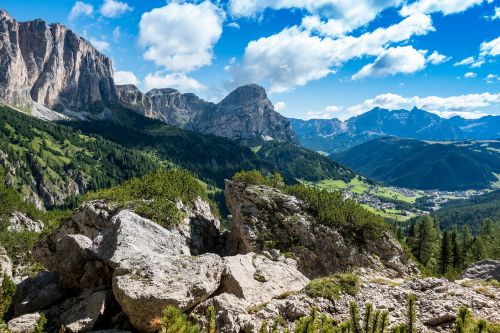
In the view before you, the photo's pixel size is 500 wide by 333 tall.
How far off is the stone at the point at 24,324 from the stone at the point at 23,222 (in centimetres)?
8269

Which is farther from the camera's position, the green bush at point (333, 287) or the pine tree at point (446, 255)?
the pine tree at point (446, 255)

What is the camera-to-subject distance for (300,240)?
46.4 m

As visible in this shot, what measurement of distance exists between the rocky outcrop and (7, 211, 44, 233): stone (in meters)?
76.0

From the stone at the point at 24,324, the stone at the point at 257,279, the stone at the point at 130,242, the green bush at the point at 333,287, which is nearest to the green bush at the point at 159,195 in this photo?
the stone at the point at 130,242

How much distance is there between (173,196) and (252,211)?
36.1 feet

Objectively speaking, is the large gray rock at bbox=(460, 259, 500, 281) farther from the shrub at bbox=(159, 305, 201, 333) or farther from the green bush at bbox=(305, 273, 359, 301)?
the shrub at bbox=(159, 305, 201, 333)

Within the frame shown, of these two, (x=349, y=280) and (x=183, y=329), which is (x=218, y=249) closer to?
(x=349, y=280)

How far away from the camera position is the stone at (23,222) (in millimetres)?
96812

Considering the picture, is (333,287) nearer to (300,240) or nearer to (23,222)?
(300,240)

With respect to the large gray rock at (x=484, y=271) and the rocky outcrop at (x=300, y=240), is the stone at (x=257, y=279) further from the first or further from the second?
the large gray rock at (x=484, y=271)

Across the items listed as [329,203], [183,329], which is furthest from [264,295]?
[329,203]

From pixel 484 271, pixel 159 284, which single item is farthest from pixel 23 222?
pixel 484 271

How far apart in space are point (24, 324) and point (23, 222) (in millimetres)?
93422

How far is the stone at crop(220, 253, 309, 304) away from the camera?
27.0 metres
